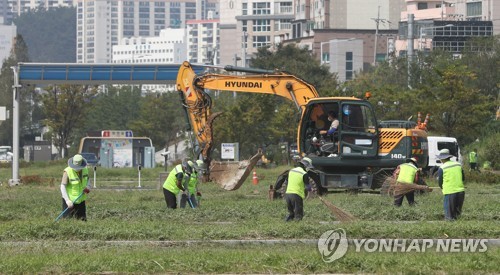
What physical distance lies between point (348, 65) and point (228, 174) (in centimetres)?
10549

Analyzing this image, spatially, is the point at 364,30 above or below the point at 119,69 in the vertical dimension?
above

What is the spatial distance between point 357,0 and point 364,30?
550cm

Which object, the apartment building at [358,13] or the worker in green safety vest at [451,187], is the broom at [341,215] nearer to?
the worker in green safety vest at [451,187]

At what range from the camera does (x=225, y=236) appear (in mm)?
21172

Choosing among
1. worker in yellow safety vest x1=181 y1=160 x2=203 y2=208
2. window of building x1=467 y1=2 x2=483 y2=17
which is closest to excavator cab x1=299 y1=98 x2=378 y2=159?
worker in yellow safety vest x1=181 y1=160 x2=203 y2=208

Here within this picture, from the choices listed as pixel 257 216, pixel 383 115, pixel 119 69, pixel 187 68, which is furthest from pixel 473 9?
pixel 257 216

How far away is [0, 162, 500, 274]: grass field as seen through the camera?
1725cm

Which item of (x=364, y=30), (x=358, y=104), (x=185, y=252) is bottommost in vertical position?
(x=185, y=252)

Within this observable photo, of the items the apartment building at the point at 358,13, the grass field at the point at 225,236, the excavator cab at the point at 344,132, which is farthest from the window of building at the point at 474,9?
the grass field at the point at 225,236

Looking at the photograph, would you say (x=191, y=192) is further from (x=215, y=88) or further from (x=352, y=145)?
(x=215, y=88)

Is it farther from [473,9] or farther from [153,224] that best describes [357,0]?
[153,224]

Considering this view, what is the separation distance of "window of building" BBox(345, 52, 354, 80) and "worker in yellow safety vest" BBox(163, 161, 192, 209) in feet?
382

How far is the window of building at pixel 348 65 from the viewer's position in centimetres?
14375

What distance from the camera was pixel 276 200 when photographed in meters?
33.3
